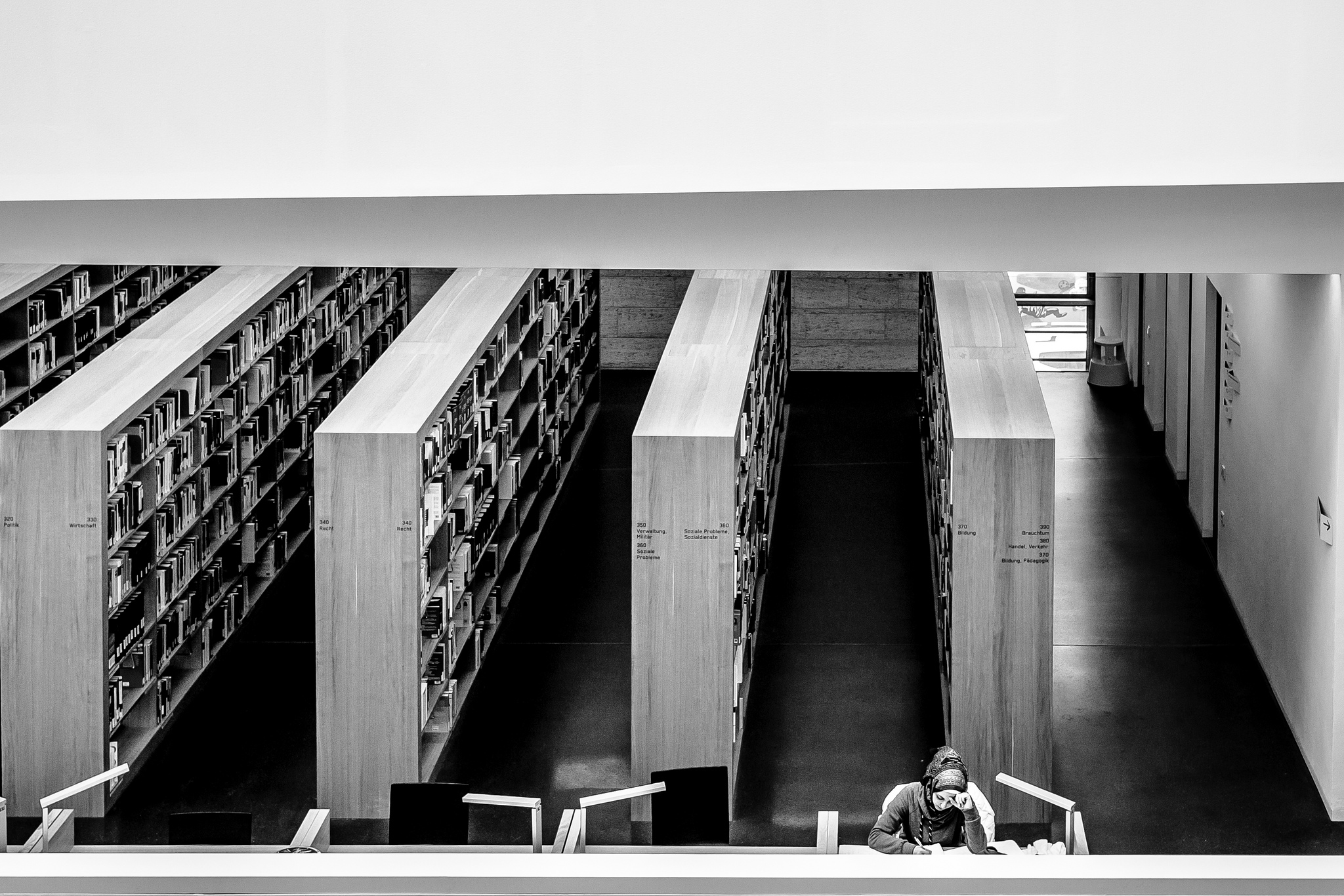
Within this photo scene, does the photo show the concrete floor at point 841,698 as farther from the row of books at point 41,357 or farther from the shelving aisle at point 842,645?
the row of books at point 41,357

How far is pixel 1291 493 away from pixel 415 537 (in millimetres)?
4667

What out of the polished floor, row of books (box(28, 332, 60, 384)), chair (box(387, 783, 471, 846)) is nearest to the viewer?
chair (box(387, 783, 471, 846))

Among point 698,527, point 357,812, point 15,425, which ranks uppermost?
point 15,425

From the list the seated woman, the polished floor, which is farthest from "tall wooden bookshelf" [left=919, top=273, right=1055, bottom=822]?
the seated woman

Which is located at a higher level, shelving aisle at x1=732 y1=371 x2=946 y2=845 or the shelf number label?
the shelf number label

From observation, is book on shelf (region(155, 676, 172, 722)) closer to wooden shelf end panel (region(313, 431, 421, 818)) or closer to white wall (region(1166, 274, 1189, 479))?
wooden shelf end panel (region(313, 431, 421, 818))

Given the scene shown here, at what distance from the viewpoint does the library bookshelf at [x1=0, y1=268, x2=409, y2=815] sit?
25.6 ft

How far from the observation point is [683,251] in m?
6.60

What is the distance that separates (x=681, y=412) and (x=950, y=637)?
190 centimetres

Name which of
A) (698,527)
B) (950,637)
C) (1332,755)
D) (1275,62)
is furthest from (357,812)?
(1275,62)

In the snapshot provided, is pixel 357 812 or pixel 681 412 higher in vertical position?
pixel 681 412

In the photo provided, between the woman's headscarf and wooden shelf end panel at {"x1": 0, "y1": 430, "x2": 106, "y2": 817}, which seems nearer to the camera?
the woman's headscarf

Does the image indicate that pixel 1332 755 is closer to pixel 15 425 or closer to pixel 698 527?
pixel 698 527

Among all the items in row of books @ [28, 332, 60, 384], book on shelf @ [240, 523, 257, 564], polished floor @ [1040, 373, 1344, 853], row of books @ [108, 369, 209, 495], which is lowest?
polished floor @ [1040, 373, 1344, 853]
